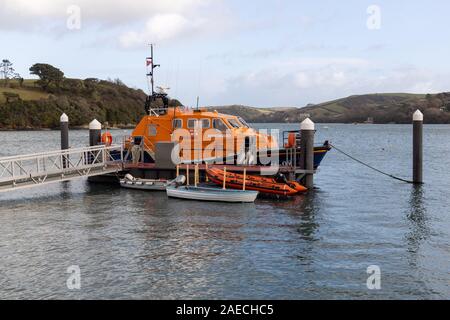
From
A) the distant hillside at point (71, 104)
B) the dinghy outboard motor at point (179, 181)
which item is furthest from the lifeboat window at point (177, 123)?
the distant hillside at point (71, 104)

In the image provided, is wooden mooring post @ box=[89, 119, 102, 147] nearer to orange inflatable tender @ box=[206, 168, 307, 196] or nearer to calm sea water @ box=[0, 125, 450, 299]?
calm sea water @ box=[0, 125, 450, 299]

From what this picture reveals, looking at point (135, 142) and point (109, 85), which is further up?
point (109, 85)

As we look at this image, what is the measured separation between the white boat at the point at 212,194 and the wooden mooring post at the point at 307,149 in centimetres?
407

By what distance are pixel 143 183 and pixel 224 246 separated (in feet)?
39.4

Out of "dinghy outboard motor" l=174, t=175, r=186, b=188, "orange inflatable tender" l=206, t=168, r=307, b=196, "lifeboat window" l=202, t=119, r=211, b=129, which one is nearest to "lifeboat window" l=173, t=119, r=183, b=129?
"lifeboat window" l=202, t=119, r=211, b=129

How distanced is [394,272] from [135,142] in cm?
1899

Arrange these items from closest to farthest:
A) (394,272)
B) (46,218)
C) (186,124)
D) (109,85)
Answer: (394,272) → (46,218) → (186,124) → (109,85)

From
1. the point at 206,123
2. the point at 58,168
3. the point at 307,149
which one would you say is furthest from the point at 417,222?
the point at 58,168

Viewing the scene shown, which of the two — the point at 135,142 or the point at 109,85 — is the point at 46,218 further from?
the point at 109,85

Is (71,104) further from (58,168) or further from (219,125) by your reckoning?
(219,125)

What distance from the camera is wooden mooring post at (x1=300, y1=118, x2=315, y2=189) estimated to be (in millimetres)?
24469

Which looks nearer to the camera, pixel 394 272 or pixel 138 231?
pixel 394 272

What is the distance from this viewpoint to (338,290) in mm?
11445
